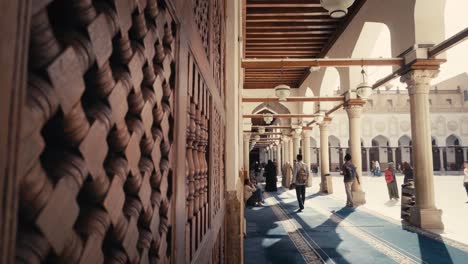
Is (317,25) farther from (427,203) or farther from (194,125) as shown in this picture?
(194,125)

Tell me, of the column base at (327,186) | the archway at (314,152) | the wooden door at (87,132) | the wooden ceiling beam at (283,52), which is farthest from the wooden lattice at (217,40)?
the archway at (314,152)

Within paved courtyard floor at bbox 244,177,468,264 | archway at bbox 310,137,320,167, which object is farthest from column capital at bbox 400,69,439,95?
archway at bbox 310,137,320,167

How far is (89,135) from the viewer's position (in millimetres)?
409

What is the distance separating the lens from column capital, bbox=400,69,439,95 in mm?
6230

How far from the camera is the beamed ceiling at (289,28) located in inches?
304

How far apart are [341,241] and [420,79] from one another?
329 centimetres

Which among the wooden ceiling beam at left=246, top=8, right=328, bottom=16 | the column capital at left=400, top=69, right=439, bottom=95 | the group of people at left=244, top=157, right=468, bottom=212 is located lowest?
the group of people at left=244, top=157, right=468, bottom=212

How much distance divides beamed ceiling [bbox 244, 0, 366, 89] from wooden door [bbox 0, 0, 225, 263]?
21.5 feet

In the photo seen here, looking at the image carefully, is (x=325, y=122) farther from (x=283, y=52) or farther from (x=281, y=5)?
(x=281, y=5)

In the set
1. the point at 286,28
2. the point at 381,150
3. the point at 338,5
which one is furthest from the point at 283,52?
the point at 381,150

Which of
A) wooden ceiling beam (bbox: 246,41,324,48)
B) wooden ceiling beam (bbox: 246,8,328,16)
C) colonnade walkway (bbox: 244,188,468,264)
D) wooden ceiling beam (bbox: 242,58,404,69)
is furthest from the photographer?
wooden ceiling beam (bbox: 246,41,324,48)

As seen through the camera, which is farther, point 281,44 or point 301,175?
point 281,44

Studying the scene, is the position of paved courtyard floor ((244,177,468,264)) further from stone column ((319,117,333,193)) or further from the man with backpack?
stone column ((319,117,333,193))

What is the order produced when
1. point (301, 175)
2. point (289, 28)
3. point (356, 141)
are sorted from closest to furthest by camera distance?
point (301, 175) → point (289, 28) → point (356, 141)
